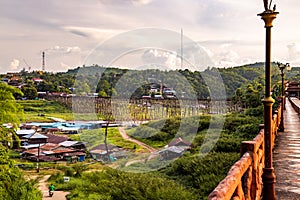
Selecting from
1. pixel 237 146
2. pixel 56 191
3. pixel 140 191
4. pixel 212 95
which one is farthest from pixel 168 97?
pixel 140 191

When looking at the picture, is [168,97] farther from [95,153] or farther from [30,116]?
[30,116]

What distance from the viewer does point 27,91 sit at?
2383 inches

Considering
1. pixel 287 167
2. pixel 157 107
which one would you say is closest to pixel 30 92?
pixel 157 107

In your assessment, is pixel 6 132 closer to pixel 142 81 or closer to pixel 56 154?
pixel 142 81

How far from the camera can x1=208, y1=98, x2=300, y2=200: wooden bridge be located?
8.14 ft

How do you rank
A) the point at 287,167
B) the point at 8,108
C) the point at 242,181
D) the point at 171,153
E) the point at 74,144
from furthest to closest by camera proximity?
the point at 74,144 → the point at 171,153 → the point at 8,108 → the point at 287,167 → the point at 242,181

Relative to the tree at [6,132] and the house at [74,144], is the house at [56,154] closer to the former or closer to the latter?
the house at [74,144]

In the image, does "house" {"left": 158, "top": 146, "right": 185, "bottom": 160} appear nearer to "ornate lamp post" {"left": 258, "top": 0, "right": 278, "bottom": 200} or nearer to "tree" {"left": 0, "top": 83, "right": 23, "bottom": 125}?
"tree" {"left": 0, "top": 83, "right": 23, "bottom": 125}

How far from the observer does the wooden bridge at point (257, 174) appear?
2.48 metres

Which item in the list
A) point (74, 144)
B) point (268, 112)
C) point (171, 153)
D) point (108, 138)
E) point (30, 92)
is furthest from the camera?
point (30, 92)

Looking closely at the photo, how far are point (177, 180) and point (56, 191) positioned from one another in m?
11.8

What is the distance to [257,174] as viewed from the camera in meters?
3.96

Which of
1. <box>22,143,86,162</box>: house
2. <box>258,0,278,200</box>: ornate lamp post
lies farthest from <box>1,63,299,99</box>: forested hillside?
<box>258,0,278,200</box>: ornate lamp post

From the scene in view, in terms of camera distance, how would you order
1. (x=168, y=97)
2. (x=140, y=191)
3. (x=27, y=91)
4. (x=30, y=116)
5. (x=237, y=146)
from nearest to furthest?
(x=140, y=191)
(x=237, y=146)
(x=168, y=97)
(x=30, y=116)
(x=27, y=91)
